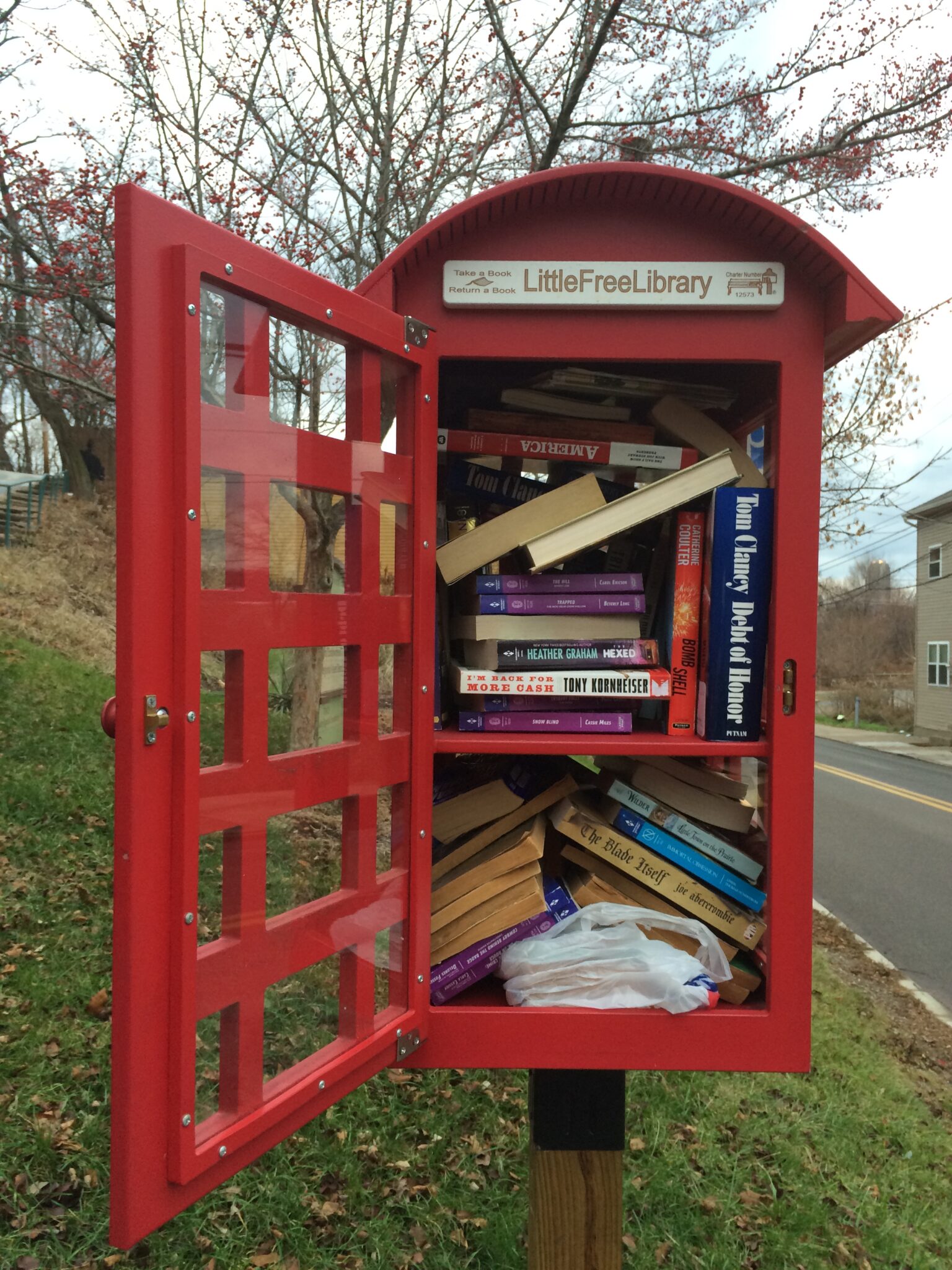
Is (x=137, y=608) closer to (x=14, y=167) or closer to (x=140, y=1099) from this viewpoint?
(x=140, y=1099)

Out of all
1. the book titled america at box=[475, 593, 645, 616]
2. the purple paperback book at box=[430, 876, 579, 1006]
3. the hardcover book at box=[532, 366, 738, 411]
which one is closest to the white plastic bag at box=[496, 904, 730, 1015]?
the purple paperback book at box=[430, 876, 579, 1006]

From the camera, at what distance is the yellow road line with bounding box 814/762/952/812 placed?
50.8 feet

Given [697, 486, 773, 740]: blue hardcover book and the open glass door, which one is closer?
the open glass door

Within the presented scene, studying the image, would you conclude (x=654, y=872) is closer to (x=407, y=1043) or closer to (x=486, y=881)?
(x=486, y=881)

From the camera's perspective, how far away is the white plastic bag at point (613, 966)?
1.89m

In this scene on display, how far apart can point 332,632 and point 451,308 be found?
71 cm

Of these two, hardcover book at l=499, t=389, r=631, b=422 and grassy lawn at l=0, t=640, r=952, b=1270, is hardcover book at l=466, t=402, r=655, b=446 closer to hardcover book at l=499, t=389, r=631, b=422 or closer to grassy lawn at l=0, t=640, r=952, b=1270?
hardcover book at l=499, t=389, r=631, b=422

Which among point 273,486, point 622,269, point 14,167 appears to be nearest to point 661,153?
point 14,167

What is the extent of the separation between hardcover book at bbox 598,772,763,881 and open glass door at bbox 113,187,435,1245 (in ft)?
1.74

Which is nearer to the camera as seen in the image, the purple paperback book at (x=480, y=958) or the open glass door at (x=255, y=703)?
the open glass door at (x=255, y=703)

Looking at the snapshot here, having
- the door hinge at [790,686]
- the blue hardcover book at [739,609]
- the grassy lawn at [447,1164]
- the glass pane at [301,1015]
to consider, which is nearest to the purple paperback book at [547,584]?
the blue hardcover book at [739,609]

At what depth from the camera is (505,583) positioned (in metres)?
1.98

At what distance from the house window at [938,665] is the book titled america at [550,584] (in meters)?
28.4

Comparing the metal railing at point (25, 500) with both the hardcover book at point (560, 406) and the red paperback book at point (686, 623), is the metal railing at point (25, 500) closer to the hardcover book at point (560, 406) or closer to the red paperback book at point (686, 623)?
the hardcover book at point (560, 406)
